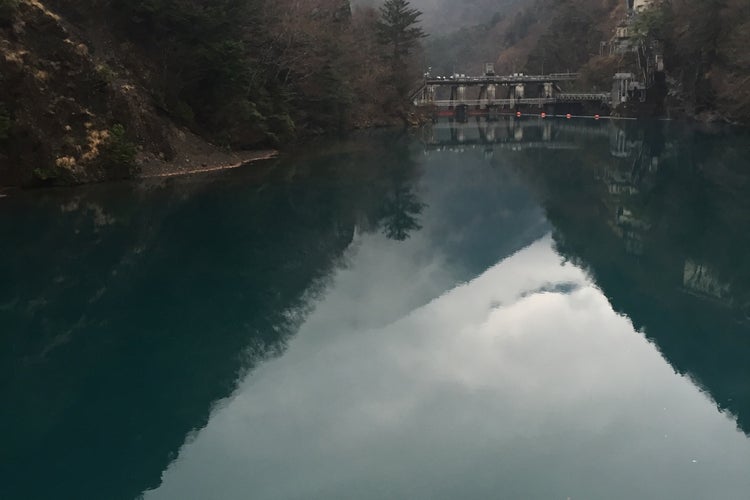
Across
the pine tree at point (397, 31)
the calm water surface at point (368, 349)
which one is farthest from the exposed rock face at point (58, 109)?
the pine tree at point (397, 31)

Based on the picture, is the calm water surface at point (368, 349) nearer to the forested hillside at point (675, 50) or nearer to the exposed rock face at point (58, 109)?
the exposed rock face at point (58, 109)

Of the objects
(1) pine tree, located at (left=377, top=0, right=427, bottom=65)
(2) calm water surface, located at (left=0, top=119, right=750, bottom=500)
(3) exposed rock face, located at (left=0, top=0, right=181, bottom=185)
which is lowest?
(2) calm water surface, located at (left=0, top=119, right=750, bottom=500)

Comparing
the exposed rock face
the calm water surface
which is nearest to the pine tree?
the exposed rock face

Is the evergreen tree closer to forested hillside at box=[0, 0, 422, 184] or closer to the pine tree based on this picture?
the pine tree

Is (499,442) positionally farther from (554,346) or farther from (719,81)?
(719,81)

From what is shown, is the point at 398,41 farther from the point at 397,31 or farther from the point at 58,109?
the point at 58,109

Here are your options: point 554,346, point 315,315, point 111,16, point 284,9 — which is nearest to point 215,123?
point 111,16
